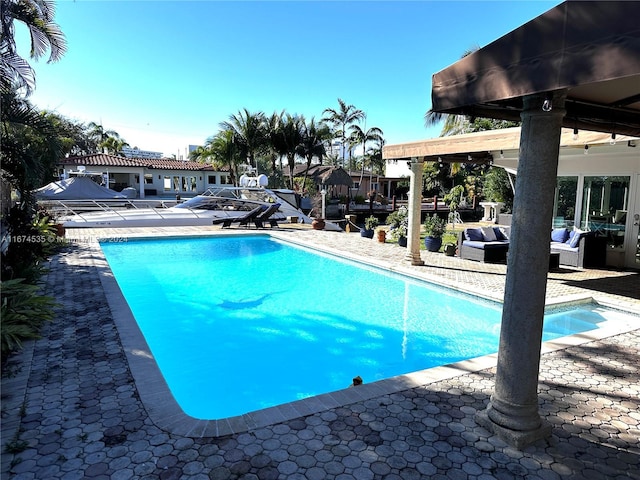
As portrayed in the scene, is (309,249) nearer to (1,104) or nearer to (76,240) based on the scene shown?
(76,240)

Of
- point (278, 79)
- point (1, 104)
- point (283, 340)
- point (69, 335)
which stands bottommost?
point (283, 340)

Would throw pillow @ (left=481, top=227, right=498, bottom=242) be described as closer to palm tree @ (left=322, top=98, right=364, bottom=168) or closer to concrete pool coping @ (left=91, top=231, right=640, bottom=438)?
concrete pool coping @ (left=91, top=231, right=640, bottom=438)

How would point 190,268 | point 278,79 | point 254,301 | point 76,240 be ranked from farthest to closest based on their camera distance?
point 278,79
point 76,240
point 190,268
point 254,301

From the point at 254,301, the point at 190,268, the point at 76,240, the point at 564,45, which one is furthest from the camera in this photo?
the point at 76,240

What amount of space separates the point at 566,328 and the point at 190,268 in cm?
950

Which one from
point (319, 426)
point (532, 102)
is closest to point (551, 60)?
point (532, 102)

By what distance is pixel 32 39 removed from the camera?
930 cm

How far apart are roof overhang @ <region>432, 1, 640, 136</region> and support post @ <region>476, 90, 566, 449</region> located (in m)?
0.34

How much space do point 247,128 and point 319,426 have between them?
35.0 meters

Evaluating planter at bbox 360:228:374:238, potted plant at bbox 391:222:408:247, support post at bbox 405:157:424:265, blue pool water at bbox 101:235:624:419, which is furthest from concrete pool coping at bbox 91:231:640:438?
planter at bbox 360:228:374:238

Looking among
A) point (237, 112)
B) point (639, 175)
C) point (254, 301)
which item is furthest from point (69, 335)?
point (237, 112)

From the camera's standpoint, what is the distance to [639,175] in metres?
9.77

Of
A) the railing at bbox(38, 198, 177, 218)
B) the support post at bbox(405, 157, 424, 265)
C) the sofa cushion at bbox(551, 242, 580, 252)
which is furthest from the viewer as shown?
the railing at bbox(38, 198, 177, 218)

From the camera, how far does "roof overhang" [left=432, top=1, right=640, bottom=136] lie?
1956mm
